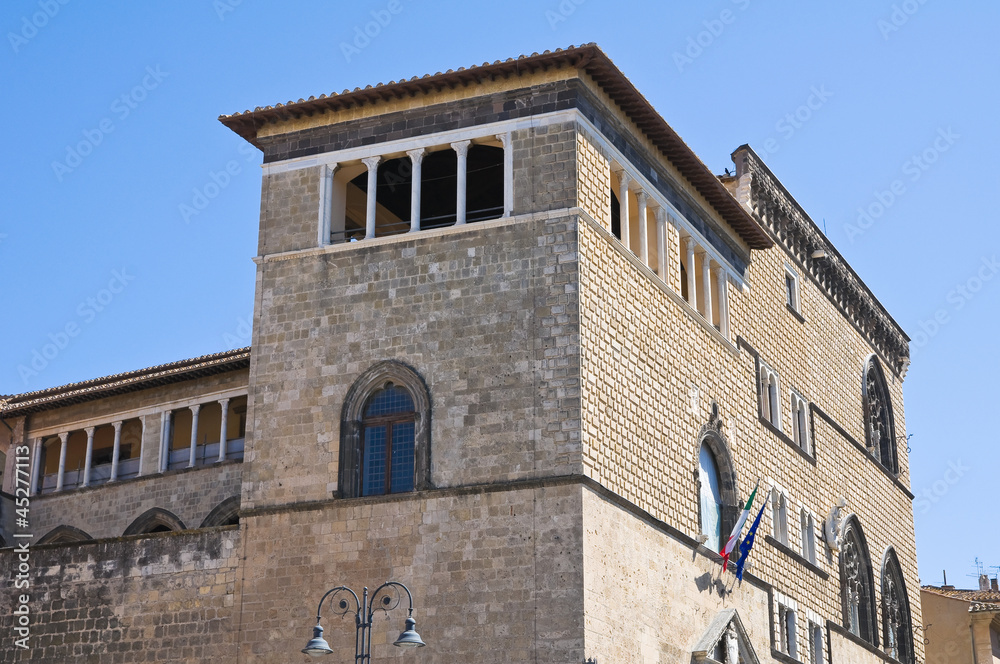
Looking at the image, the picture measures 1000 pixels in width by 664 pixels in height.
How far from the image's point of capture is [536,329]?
73.2 feet

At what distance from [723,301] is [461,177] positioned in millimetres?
7351

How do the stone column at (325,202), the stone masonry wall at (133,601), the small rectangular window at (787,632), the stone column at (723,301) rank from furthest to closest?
the stone column at (723,301)
the small rectangular window at (787,632)
the stone column at (325,202)
the stone masonry wall at (133,601)

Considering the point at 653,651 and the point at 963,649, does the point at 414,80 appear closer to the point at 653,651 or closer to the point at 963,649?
the point at 653,651

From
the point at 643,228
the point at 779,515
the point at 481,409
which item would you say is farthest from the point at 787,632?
the point at 481,409

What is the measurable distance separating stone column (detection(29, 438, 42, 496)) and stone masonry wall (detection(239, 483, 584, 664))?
40.5 feet

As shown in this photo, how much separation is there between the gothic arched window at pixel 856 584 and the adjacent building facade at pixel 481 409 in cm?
415

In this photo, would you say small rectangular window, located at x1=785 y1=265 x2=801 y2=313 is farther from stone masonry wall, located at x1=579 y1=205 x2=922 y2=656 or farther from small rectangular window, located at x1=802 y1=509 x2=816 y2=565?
small rectangular window, located at x1=802 y1=509 x2=816 y2=565

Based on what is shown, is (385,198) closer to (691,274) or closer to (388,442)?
(691,274)

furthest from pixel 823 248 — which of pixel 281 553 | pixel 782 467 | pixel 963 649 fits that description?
pixel 281 553

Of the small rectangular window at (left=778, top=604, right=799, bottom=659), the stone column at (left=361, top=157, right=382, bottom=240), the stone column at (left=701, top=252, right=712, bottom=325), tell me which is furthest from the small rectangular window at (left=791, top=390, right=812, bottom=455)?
the stone column at (left=361, top=157, right=382, bottom=240)

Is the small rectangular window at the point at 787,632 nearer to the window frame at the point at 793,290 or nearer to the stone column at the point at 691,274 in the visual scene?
the stone column at the point at 691,274

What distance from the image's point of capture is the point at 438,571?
2144 centimetres

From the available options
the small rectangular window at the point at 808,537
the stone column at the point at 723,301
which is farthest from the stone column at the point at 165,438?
the small rectangular window at the point at 808,537

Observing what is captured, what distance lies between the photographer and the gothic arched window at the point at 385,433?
2247cm
